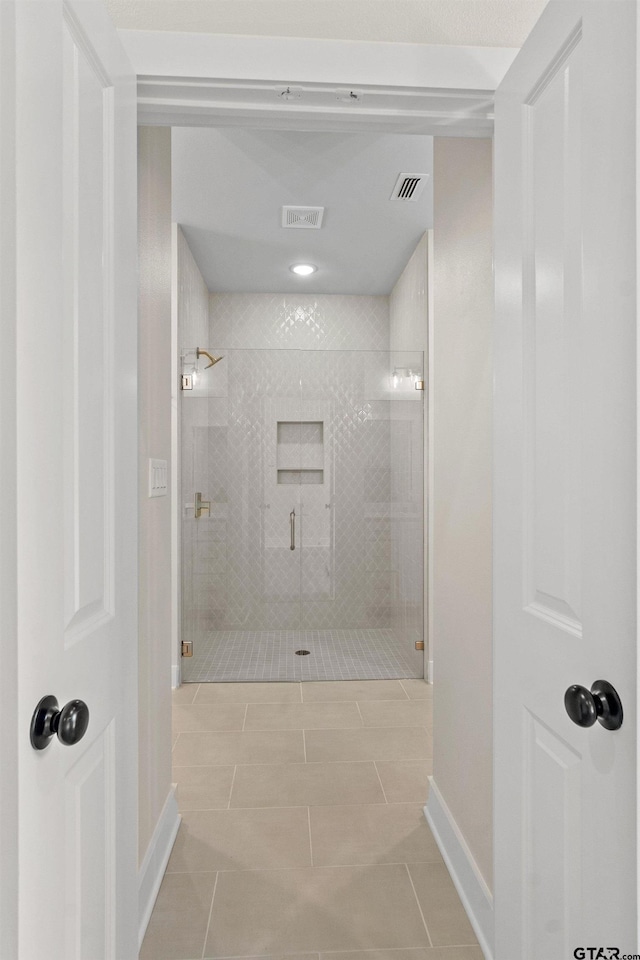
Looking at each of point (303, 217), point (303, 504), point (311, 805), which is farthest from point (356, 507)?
point (311, 805)

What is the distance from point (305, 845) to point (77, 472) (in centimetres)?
164

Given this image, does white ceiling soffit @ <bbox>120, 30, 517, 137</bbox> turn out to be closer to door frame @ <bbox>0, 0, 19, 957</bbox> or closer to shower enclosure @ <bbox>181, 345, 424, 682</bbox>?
door frame @ <bbox>0, 0, 19, 957</bbox>

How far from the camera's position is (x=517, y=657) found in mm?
Result: 1129

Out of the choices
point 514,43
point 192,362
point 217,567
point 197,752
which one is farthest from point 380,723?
point 514,43

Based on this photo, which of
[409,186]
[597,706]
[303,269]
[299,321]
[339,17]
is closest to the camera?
[597,706]

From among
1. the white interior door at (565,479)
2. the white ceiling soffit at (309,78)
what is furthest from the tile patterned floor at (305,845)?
the white ceiling soffit at (309,78)

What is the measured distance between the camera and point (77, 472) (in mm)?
876

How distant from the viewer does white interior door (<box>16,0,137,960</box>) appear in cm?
71

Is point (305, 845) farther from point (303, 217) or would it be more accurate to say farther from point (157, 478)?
point (303, 217)

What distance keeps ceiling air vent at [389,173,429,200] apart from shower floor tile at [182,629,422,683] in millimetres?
2662

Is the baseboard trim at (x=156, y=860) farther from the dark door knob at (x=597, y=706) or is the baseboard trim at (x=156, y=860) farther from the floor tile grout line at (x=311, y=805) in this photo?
the dark door knob at (x=597, y=706)

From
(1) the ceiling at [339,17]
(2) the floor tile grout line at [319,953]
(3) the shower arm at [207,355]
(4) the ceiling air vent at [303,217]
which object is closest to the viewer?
(1) the ceiling at [339,17]

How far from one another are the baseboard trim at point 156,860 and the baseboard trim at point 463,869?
86cm

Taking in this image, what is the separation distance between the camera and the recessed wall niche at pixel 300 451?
4293 millimetres
